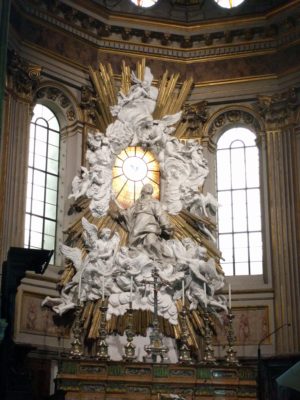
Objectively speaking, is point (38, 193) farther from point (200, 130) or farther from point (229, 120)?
point (229, 120)

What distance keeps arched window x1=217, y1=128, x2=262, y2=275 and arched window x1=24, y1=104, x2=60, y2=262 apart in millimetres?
3912

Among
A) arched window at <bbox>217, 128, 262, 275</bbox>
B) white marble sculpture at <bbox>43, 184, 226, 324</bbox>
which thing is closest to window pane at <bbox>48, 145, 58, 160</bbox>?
white marble sculpture at <bbox>43, 184, 226, 324</bbox>

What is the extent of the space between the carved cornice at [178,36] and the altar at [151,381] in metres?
8.28

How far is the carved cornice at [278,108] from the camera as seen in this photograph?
18.4 meters

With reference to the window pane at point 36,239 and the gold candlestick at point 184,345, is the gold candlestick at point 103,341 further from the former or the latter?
the window pane at point 36,239

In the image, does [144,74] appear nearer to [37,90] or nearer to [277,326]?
[37,90]

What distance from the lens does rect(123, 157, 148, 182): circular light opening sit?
1856 centimetres

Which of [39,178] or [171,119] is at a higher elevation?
[171,119]

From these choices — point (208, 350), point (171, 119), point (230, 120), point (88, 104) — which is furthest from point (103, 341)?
point (230, 120)

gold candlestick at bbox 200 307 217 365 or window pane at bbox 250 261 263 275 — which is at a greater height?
window pane at bbox 250 261 263 275

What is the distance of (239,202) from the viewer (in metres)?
18.8

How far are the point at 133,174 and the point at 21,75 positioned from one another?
343cm

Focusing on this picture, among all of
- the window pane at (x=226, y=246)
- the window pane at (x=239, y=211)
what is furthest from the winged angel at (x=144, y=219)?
the window pane at (x=239, y=211)

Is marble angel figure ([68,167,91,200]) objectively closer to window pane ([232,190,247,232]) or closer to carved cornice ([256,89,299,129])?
window pane ([232,190,247,232])
